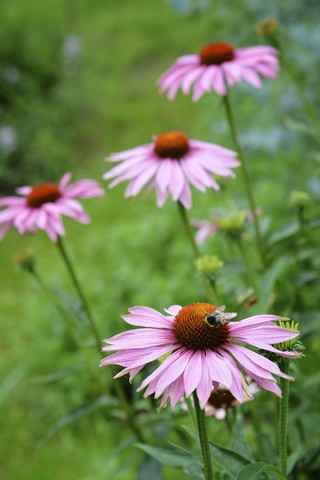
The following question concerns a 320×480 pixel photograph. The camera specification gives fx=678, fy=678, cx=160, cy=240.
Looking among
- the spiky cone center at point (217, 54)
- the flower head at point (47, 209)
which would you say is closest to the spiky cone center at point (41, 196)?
the flower head at point (47, 209)

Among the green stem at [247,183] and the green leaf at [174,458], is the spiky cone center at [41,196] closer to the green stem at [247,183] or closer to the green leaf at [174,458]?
the green stem at [247,183]

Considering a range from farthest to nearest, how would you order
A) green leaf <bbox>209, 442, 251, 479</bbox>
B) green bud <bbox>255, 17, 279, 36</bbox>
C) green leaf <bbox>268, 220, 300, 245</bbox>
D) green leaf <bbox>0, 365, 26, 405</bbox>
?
1. green leaf <bbox>0, 365, 26, 405</bbox>
2. green bud <bbox>255, 17, 279, 36</bbox>
3. green leaf <bbox>268, 220, 300, 245</bbox>
4. green leaf <bbox>209, 442, 251, 479</bbox>

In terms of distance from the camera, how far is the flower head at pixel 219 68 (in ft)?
3.78

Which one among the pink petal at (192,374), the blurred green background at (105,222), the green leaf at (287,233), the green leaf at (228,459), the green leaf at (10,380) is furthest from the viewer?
the green leaf at (10,380)

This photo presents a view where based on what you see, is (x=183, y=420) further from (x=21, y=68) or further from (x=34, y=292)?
(x=21, y=68)

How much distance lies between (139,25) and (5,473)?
Result: 4868 mm

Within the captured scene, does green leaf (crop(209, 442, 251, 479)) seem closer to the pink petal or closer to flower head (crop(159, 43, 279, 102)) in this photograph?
the pink petal

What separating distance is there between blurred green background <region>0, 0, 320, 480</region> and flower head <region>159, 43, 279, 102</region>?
187 mm

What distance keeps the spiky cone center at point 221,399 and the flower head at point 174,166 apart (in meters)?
0.27

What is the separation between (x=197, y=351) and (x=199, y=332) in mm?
20

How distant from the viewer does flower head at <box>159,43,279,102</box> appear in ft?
3.78

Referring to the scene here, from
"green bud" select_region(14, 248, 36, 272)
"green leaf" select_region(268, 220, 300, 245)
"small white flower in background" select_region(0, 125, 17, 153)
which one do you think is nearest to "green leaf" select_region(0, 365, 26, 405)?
"green bud" select_region(14, 248, 36, 272)

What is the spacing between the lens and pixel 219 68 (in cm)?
119

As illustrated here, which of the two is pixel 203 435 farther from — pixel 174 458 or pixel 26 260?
pixel 26 260
